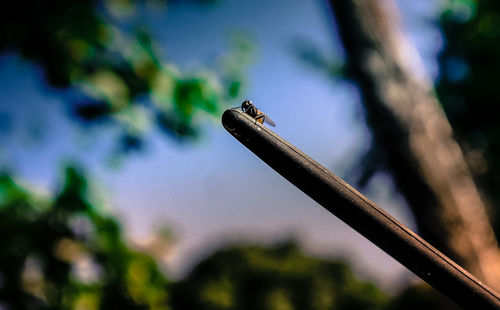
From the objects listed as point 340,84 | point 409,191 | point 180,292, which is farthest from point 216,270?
point 409,191

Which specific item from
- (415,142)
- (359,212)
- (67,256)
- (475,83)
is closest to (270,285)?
(475,83)

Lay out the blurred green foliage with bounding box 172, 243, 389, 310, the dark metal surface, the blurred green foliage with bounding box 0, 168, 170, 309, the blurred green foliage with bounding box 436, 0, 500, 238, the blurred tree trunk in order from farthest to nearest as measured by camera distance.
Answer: the blurred green foliage with bounding box 172, 243, 389, 310 → the blurred green foliage with bounding box 436, 0, 500, 238 → the blurred green foliage with bounding box 0, 168, 170, 309 → the blurred tree trunk → the dark metal surface

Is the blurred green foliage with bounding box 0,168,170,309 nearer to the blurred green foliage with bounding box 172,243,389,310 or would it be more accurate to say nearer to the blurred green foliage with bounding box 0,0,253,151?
the blurred green foliage with bounding box 0,0,253,151

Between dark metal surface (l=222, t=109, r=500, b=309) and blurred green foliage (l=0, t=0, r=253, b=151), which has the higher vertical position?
blurred green foliage (l=0, t=0, r=253, b=151)

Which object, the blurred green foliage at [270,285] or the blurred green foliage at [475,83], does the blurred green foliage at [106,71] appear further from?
the blurred green foliage at [270,285]

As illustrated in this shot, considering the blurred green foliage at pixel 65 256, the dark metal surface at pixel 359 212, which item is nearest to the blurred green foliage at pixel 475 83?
the blurred green foliage at pixel 65 256

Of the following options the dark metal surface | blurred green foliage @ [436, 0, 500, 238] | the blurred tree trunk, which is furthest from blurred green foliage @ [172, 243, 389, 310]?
the dark metal surface

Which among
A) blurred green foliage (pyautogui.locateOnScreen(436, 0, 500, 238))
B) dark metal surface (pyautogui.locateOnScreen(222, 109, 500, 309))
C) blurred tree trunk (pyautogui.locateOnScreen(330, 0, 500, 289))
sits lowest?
dark metal surface (pyautogui.locateOnScreen(222, 109, 500, 309))
